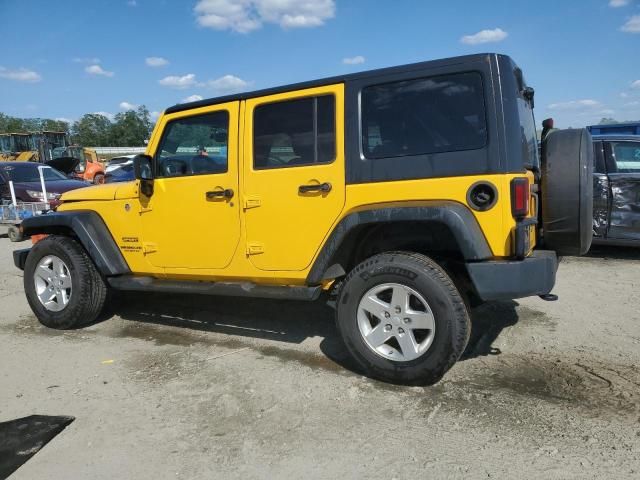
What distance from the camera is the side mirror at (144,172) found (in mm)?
4262

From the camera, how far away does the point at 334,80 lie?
3635mm

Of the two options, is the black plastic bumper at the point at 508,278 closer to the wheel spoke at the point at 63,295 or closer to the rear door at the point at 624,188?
the wheel spoke at the point at 63,295

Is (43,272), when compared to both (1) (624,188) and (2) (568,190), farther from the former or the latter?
(1) (624,188)

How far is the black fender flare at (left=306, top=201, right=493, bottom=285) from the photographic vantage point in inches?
123

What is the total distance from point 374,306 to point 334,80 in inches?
63.9

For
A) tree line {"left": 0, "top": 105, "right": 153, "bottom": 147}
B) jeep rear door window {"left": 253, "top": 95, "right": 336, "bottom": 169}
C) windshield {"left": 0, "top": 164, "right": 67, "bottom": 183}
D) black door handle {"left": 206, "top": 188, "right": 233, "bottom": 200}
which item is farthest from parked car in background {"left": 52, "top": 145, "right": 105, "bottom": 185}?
tree line {"left": 0, "top": 105, "right": 153, "bottom": 147}

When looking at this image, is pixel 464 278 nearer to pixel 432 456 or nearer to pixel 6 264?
pixel 432 456

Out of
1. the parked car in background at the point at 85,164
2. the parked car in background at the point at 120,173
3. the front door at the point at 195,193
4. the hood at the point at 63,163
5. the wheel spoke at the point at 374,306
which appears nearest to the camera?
the wheel spoke at the point at 374,306

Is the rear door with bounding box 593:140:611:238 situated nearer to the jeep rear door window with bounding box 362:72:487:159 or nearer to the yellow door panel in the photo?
the jeep rear door window with bounding box 362:72:487:159

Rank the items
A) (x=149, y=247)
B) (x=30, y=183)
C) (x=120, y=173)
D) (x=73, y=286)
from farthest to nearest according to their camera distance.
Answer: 1. (x=120, y=173)
2. (x=30, y=183)
3. (x=73, y=286)
4. (x=149, y=247)

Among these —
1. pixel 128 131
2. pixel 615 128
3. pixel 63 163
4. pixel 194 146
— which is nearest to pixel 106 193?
pixel 194 146

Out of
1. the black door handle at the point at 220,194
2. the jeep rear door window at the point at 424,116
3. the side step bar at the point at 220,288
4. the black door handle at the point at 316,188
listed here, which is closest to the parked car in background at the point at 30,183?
the side step bar at the point at 220,288

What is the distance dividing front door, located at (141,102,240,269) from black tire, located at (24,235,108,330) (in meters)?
0.73

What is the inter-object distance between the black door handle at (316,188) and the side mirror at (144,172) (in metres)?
1.49
